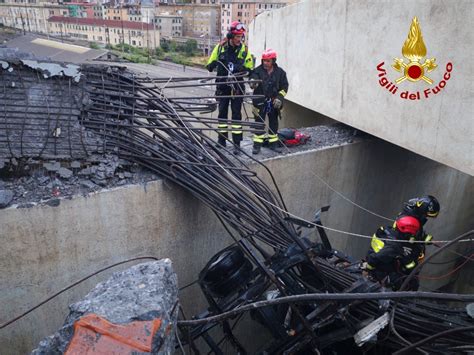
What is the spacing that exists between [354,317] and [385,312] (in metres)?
0.41

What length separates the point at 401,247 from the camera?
4207 millimetres

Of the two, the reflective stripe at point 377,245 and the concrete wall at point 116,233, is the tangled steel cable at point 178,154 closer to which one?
the concrete wall at point 116,233

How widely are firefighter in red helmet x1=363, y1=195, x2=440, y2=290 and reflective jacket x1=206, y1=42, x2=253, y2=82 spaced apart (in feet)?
9.53

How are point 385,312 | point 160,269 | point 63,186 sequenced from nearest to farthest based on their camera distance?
point 160,269, point 385,312, point 63,186

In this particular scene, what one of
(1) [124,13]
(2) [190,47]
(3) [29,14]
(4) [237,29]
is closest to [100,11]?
(1) [124,13]

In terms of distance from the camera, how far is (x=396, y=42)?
492 cm

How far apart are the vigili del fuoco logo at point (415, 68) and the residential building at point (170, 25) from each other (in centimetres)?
5470

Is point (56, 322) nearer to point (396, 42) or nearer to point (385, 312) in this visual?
point (385, 312)

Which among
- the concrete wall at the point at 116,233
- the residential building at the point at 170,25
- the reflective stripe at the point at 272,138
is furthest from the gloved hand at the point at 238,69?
the residential building at the point at 170,25

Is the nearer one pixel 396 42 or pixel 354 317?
pixel 354 317

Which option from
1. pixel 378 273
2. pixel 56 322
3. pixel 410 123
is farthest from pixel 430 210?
pixel 56 322

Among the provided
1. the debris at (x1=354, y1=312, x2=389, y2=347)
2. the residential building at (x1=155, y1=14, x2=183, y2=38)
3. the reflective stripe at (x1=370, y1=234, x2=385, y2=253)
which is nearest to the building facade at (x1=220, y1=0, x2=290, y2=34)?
the residential building at (x1=155, y1=14, x2=183, y2=38)

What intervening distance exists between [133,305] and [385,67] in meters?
4.56

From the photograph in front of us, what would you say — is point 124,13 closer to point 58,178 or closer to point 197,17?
point 197,17
